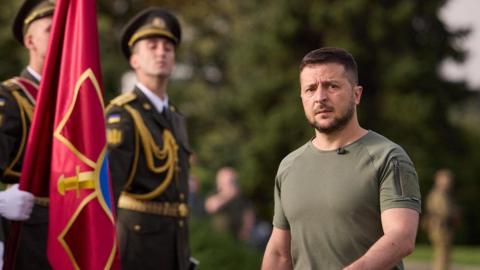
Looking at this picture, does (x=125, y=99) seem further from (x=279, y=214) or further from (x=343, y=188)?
(x=343, y=188)

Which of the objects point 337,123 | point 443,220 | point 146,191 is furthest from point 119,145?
point 443,220

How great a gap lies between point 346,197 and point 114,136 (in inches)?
103

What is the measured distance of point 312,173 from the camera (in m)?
3.82

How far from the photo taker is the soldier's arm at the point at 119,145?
19.3ft

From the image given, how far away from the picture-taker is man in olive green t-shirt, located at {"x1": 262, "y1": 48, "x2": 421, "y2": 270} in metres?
3.62

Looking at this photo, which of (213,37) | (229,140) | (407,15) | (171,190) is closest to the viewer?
(171,190)

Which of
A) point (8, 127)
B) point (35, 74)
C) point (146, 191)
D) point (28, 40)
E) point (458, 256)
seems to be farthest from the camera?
point (458, 256)

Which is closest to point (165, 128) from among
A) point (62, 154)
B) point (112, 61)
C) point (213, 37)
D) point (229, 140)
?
point (62, 154)

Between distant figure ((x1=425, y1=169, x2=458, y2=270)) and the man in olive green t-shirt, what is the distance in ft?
48.8

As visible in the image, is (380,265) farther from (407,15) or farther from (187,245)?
(407,15)

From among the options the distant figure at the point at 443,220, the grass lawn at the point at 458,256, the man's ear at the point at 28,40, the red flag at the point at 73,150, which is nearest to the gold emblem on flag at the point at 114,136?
the man's ear at the point at 28,40

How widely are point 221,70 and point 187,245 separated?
100 ft

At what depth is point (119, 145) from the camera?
6.03 m

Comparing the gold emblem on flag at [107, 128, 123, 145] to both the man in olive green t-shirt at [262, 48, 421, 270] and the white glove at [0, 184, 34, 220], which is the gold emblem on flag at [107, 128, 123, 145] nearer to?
the white glove at [0, 184, 34, 220]
